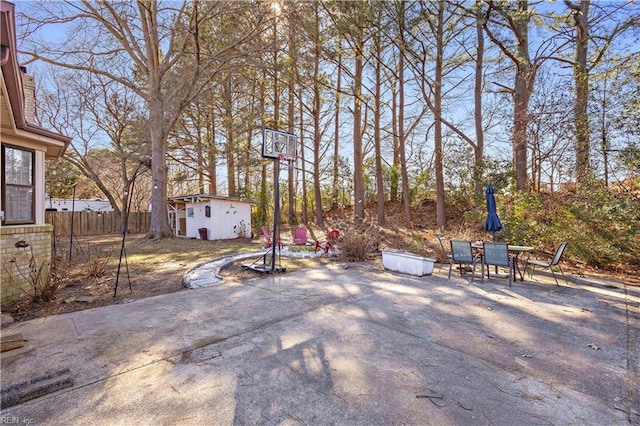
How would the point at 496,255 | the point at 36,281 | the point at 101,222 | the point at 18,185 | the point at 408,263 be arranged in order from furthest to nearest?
the point at 101,222 < the point at 408,263 < the point at 496,255 < the point at 18,185 < the point at 36,281

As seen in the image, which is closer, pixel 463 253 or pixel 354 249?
pixel 463 253

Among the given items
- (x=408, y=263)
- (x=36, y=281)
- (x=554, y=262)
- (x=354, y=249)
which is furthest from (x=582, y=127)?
(x=36, y=281)

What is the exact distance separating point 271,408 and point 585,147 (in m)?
9.11

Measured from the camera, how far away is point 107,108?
17.8 metres

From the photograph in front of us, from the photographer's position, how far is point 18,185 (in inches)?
190

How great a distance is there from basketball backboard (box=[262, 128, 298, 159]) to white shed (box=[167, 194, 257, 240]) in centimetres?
827

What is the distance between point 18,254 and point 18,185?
3.49 ft

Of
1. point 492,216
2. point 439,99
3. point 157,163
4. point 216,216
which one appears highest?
point 439,99

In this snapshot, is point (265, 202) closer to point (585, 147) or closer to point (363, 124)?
point (363, 124)

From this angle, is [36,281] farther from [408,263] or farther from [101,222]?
[101,222]

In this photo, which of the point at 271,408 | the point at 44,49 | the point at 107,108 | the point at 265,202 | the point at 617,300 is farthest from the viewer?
the point at 265,202

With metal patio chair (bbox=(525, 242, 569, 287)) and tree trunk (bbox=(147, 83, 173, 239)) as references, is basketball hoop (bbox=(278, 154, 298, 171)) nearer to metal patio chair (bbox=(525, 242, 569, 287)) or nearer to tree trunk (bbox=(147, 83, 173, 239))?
metal patio chair (bbox=(525, 242, 569, 287))

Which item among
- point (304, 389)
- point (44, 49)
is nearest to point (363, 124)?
point (44, 49)

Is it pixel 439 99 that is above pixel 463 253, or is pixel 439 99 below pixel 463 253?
above
